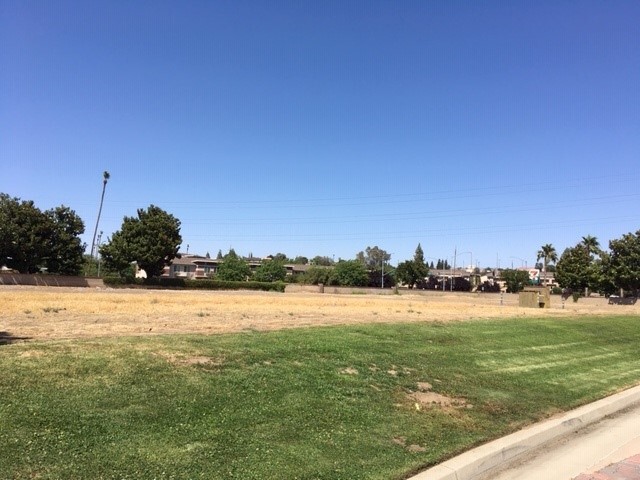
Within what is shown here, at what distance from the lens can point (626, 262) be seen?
69.1m

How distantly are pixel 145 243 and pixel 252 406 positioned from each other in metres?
74.3

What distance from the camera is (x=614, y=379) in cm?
1234

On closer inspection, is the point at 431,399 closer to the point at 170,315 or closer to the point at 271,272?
the point at 170,315

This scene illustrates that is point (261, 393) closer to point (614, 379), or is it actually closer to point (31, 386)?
point (31, 386)

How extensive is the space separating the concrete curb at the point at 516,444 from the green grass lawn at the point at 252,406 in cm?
20

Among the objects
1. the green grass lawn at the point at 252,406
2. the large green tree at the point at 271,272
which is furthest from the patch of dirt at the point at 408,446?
the large green tree at the point at 271,272

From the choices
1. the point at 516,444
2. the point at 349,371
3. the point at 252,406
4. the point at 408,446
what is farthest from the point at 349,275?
the point at 408,446

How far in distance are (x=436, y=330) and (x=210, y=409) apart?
10413mm

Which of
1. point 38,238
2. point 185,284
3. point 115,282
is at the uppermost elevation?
point 38,238

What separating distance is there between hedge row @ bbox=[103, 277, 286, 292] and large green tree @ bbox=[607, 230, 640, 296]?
51301 mm

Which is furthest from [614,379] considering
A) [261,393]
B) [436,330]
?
[261,393]

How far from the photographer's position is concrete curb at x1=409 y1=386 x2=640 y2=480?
572 centimetres

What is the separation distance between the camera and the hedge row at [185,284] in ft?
246

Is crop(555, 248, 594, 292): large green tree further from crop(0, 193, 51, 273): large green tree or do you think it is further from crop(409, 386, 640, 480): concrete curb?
crop(409, 386, 640, 480): concrete curb
